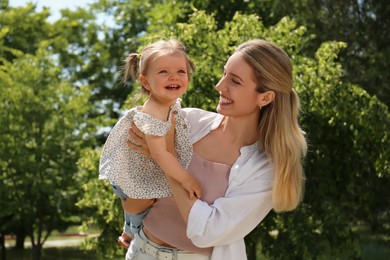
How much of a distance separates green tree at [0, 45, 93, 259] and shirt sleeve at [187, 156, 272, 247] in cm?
1472

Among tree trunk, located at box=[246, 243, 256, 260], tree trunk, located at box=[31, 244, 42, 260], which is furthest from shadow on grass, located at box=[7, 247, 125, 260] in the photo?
tree trunk, located at box=[246, 243, 256, 260]

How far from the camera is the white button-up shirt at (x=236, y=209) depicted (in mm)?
3367

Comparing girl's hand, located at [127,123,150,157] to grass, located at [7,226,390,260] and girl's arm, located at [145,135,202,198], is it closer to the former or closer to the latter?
girl's arm, located at [145,135,202,198]

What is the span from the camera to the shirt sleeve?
11.0 feet

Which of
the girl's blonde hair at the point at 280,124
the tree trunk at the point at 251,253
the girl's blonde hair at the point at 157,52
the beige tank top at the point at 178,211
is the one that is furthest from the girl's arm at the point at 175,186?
the tree trunk at the point at 251,253

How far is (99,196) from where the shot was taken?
12.1 m

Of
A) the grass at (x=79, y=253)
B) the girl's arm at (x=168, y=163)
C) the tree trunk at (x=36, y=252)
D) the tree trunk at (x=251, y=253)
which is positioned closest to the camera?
the girl's arm at (x=168, y=163)

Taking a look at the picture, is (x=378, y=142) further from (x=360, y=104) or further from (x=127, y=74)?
(x=127, y=74)

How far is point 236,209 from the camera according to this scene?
3.43 meters

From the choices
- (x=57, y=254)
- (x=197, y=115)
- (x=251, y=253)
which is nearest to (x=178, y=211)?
(x=197, y=115)

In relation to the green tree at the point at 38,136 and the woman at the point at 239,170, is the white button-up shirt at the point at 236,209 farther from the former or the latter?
the green tree at the point at 38,136

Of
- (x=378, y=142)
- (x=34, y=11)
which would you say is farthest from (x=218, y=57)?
(x=34, y=11)

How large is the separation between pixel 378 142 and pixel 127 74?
7.84 m

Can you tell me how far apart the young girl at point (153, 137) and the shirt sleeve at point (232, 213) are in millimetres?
104
